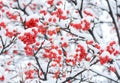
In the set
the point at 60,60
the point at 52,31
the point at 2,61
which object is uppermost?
the point at 52,31

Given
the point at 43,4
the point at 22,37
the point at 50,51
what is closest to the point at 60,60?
the point at 50,51

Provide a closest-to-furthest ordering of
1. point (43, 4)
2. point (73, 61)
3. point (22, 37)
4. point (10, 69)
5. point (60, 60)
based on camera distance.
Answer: point (22, 37), point (73, 61), point (60, 60), point (10, 69), point (43, 4)

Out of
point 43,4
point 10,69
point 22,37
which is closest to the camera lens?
point 22,37

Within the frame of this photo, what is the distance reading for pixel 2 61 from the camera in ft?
31.1

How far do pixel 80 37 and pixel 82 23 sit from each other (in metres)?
0.88

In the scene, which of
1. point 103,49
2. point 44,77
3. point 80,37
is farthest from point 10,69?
point 103,49

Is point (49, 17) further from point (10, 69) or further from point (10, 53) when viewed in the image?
point (10, 53)

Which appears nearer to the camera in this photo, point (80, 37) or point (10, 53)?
point (80, 37)

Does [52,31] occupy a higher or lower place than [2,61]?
higher

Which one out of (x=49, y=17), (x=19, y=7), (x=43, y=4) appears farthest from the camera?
(x=43, y=4)

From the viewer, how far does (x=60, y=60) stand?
22.1 feet

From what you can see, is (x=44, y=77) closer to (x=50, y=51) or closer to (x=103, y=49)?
(x=50, y=51)

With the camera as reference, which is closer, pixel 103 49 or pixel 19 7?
pixel 103 49

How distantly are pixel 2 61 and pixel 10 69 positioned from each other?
1484mm
